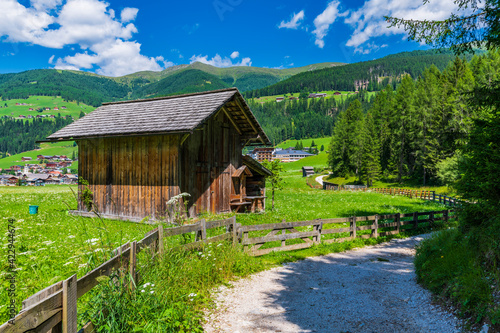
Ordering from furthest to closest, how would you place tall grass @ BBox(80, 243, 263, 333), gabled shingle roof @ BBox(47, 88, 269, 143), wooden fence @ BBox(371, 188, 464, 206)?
wooden fence @ BBox(371, 188, 464, 206)
gabled shingle roof @ BBox(47, 88, 269, 143)
tall grass @ BBox(80, 243, 263, 333)

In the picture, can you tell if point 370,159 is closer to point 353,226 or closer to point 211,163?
point 211,163

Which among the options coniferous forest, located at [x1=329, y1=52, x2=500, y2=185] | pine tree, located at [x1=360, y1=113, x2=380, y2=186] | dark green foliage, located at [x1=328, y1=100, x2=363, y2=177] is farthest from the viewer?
dark green foliage, located at [x1=328, y1=100, x2=363, y2=177]

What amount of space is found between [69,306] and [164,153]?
13.2 m

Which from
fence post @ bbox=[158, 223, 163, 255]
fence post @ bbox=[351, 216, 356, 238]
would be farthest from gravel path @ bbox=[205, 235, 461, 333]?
fence post @ bbox=[351, 216, 356, 238]

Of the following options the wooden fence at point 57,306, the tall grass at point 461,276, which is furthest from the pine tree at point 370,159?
the wooden fence at point 57,306

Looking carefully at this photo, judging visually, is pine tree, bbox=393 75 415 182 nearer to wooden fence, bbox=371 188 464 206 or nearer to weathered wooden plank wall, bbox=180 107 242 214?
wooden fence, bbox=371 188 464 206

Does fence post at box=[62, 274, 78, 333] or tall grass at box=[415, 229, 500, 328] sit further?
tall grass at box=[415, 229, 500, 328]

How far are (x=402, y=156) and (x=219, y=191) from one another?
59.2 m

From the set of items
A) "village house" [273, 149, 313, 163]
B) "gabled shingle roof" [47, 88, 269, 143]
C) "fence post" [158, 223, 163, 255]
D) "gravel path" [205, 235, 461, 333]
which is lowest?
"gravel path" [205, 235, 461, 333]

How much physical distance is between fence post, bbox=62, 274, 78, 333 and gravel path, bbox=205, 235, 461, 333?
3.00 metres

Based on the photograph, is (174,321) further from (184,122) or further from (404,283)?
(184,122)

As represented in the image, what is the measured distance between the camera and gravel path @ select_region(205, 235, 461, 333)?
600 centimetres

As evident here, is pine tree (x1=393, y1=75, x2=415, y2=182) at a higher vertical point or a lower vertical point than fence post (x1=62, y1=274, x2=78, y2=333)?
higher

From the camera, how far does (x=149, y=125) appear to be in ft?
54.1
